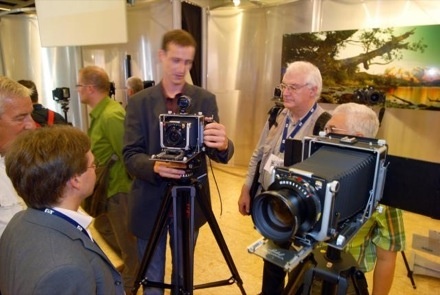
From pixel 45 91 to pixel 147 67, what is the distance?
146 centimetres

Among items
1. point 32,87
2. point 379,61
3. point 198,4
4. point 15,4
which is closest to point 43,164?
point 32,87

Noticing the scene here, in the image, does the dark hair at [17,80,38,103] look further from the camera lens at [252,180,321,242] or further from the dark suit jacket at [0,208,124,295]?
the camera lens at [252,180,321,242]

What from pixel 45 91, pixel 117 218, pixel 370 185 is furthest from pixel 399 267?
pixel 45 91

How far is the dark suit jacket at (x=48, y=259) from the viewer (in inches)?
27.2

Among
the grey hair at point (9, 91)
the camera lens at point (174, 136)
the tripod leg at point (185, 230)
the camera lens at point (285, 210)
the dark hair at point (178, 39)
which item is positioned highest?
the dark hair at point (178, 39)

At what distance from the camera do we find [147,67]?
15.0 feet

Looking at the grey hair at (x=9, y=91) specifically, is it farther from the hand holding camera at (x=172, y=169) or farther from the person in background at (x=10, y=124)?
the hand holding camera at (x=172, y=169)

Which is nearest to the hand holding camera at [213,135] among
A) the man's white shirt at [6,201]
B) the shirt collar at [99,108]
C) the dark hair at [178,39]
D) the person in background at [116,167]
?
the dark hair at [178,39]

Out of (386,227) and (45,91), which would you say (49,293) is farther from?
(45,91)

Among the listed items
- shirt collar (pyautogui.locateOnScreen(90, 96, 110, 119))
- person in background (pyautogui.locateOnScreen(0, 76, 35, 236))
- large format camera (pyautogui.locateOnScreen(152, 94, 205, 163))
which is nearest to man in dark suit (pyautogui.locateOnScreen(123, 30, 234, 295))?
large format camera (pyautogui.locateOnScreen(152, 94, 205, 163))

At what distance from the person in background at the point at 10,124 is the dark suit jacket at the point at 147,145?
415 mm

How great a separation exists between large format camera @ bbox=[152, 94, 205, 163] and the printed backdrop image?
2.15 meters

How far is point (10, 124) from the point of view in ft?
3.95

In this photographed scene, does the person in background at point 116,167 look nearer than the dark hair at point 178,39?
No
